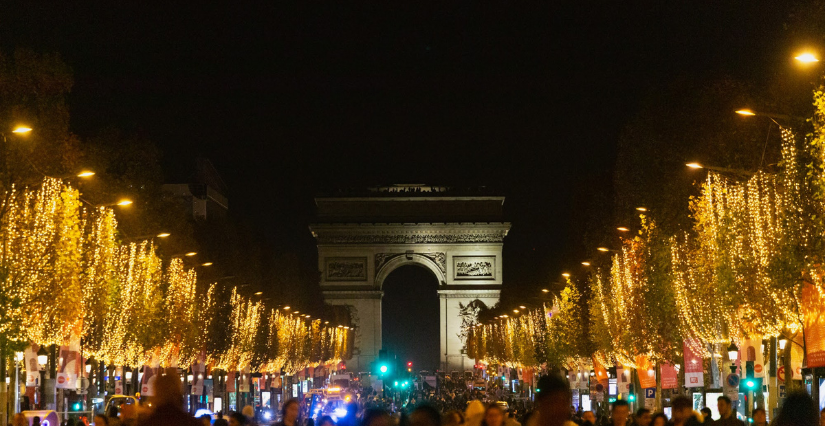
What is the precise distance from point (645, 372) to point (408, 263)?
83608mm

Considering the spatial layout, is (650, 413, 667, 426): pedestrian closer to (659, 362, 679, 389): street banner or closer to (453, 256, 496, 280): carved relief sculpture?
(659, 362, 679, 389): street banner

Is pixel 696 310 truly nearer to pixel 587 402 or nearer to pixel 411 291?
pixel 587 402

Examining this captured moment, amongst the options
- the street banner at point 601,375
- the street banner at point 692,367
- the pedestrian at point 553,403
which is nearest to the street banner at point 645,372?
the street banner at point 692,367

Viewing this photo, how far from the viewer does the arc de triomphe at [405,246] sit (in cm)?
12381

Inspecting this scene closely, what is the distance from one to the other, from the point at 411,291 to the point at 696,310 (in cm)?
14515

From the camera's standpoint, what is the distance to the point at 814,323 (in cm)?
2652

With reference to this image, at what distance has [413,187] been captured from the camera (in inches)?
5153

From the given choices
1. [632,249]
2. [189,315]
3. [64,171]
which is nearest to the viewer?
[64,171]

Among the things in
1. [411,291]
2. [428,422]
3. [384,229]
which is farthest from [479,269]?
[428,422]

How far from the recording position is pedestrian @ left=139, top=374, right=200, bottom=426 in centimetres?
836

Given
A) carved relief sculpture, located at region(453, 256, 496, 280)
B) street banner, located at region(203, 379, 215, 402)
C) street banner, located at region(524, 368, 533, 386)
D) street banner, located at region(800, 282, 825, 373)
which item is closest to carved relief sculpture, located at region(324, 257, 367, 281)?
carved relief sculpture, located at region(453, 256, 496, 280)

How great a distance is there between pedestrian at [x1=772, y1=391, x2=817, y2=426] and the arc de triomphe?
112539 millimetres

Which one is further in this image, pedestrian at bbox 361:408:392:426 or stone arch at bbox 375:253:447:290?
stone arch at bbox 375:253:447:290

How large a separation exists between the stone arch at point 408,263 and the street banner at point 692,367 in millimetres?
87996
